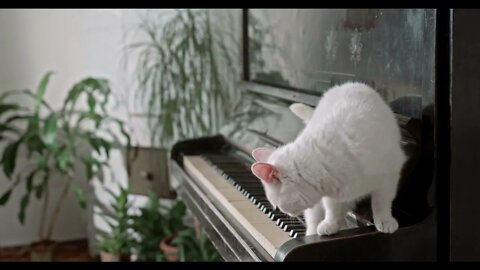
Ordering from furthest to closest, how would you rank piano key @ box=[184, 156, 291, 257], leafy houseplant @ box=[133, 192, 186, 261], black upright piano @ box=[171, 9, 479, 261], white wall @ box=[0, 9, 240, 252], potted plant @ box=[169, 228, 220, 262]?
white wall @ box=[0, 9, 240, 252] < leafy houseplant @ box=[133, 192, 186, 261] < potted plant @ box=[169, 228, 220, 262] < piano key @ box=[184, 156, 291, 257] < black upright piano @ box=[171, 9, 479, 261]

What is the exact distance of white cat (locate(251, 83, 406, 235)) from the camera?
1093 mm

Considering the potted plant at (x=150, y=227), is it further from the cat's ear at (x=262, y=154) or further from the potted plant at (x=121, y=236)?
the cat's ear at (x=262, y=154)

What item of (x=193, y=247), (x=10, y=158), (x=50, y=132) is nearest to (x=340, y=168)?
(x=193, y=247)

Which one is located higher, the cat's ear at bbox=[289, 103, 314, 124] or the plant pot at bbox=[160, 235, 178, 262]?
the cat's ear at bbox=[289, 103, 314, 124]

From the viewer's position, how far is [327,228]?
1.10 meters

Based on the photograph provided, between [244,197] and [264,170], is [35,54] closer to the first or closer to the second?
[244,197]

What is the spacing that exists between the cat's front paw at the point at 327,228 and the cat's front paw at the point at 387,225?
73 millimetres

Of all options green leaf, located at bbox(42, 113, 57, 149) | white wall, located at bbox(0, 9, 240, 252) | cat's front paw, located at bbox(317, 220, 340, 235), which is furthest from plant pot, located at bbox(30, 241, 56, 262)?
cat's front paw, located at bbox(317, 220, 340, 235)

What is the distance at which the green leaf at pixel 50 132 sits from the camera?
2.59 m

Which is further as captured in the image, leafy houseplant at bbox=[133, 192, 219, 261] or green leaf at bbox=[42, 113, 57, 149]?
green leaf at bbox=[42, 113, 57, 149]

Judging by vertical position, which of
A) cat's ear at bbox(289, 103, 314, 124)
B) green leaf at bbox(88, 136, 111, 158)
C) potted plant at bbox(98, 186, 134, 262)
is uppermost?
cat's ear at bbox(289, 103, 314, 124)

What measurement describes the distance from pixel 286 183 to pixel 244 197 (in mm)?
413

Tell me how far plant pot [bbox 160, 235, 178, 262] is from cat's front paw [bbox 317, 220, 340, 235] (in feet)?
4.31

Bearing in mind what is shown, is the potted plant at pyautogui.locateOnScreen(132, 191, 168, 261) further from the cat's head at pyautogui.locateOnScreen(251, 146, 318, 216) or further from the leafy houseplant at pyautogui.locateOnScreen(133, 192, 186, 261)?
the cat's head at pyautogui.locateOnScreen(251, 146, 318, 216)
